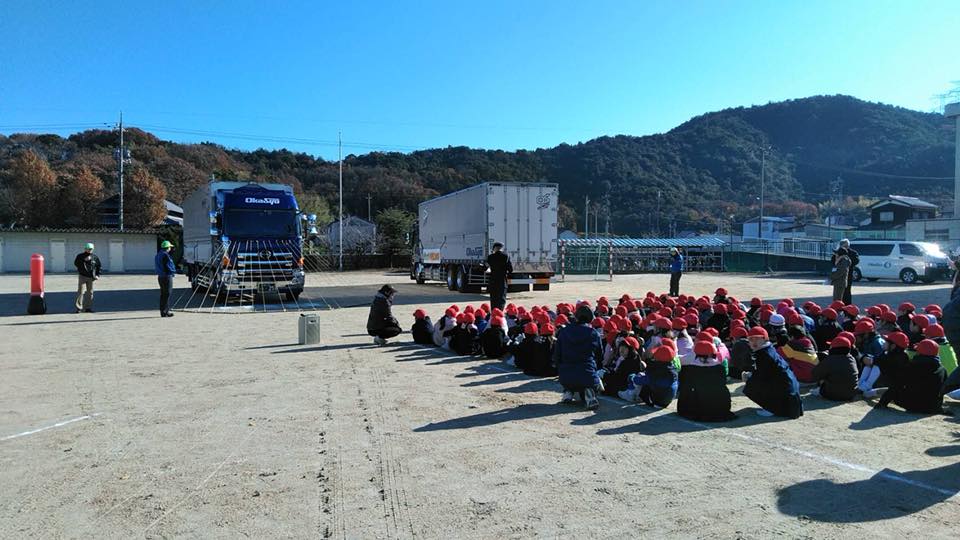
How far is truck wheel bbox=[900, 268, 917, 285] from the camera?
96.2ft

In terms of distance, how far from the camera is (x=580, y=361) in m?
7.23

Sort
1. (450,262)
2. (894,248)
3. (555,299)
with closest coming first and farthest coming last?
(555,299), (450,262), (894,248)

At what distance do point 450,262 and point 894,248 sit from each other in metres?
20.8

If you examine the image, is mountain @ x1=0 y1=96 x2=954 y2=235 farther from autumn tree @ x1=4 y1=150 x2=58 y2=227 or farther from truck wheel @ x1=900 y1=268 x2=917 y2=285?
truck wheel @ x1=900 y1=268 x2=917 y2=285

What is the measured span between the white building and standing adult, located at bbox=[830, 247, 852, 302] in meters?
43.4

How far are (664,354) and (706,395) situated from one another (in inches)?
27.7

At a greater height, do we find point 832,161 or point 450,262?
point 832,161

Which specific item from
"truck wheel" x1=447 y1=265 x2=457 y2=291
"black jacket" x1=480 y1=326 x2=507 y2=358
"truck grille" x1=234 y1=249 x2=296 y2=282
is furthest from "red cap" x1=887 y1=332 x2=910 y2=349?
"truck wheel" x1=447 y1=265 x2=457 y2=291

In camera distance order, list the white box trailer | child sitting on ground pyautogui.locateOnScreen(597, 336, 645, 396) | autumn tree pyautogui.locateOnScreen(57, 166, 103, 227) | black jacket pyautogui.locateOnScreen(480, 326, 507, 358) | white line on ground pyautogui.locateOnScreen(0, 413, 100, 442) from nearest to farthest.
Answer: white line on ground pyautogui.locateOnScreen(0, 413, 100, 442)
child sitting on ground pyautogui.locateOnScreen(597, 336, 645, 396)
black jacket pyautogui.locateOnScreen(480, 326, 507, 358)
the white box trailer
autumn tree pyautogui.locateOnScreen(57, 166, 103, 227)

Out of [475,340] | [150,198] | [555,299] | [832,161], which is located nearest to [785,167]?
[832,161]

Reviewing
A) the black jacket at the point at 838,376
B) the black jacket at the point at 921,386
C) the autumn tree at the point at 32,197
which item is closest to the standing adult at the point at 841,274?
the black jacket at the point at 838,376

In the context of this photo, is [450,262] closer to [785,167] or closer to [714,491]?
[714,491]

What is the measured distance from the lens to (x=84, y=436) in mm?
6246

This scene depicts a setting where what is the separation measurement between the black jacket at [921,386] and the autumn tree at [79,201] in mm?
68425
